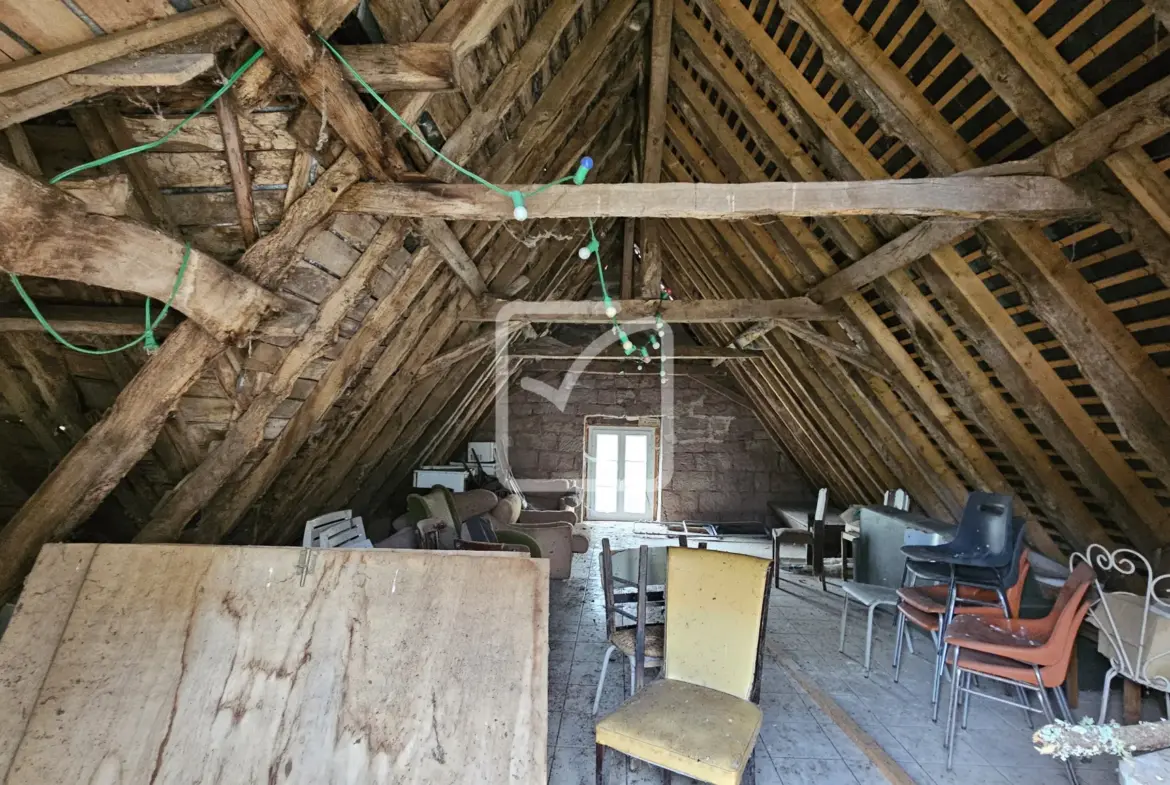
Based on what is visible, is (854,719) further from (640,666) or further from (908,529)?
(908,529)

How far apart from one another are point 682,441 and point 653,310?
4165 mm

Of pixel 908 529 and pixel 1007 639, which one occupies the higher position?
Result: pixel 908 529

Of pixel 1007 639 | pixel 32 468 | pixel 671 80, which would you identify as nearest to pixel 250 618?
pixel 32 468

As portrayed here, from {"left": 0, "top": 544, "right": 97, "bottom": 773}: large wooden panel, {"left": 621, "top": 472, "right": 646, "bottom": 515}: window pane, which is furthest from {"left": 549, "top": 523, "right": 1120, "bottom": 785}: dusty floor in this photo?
{"left": 621, "top": 472, "right": 646, "bottom": 515}: window pane

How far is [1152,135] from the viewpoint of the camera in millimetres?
1786

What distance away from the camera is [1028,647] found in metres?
2.34

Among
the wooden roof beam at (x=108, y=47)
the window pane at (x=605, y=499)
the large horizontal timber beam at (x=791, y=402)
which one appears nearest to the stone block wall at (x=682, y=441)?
the window pane at (x=605, y=499)

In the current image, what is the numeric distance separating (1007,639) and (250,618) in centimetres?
309

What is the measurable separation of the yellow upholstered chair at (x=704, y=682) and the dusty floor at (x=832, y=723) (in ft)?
1.78

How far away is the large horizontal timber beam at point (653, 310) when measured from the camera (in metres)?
4.29

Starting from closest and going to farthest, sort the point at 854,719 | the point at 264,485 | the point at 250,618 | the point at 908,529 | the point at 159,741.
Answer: the point at 159,741, the point at 250,618, the point at 854,719, the point at 264,485, the point at 908,529

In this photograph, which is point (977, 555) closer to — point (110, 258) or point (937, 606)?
point (937, 606)

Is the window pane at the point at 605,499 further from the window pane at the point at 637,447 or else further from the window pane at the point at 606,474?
the window pane at the point at 637,447

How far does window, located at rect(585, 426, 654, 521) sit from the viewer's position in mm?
8836
